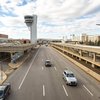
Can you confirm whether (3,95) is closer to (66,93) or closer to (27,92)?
(27,92)

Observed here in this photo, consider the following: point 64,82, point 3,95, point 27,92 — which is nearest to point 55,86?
point 64,82

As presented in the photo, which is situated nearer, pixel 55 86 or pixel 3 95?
pixel 3 95

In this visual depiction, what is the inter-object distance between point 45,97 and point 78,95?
182 inches

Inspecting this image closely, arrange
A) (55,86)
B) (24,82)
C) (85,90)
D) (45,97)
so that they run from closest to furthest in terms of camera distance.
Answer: (45,97) → (85,90) → (55,86) → (24,82)

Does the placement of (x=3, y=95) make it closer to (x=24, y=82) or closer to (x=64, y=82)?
(x=24, y=82)

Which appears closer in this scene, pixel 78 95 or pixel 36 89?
pixel 78 95

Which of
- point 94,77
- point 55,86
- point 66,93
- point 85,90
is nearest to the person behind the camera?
point 66,93

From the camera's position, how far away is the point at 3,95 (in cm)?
2203

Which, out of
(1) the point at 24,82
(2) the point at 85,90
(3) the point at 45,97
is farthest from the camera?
(1) the point at 24,82

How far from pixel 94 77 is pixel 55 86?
10.7m

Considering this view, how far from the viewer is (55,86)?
29.8 meters

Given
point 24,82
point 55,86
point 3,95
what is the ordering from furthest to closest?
point 24,82 → point 55,86 → point 3,95

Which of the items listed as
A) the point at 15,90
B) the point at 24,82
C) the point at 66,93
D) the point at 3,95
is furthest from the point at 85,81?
the point at 3,95

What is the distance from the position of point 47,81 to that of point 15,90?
7.96 m
